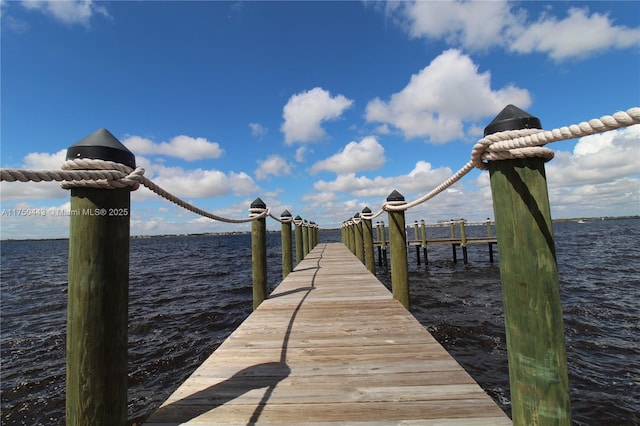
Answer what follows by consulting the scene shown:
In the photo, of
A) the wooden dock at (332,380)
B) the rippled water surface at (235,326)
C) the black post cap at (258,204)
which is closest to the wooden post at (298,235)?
the rippled water surface at (235,326)

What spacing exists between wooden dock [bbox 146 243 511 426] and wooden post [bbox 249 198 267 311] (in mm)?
917

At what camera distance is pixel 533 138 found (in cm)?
108

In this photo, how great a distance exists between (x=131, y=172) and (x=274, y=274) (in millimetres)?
16067

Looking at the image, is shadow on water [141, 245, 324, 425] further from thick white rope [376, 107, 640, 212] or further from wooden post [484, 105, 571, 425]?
thick white rope [376, 107, 640, 212]

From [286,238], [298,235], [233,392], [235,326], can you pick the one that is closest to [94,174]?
[233,392]

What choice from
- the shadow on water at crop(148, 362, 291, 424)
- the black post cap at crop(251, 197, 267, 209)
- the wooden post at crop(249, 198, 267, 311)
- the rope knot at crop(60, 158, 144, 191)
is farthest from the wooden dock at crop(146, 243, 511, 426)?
the black post cap at crop(251, 197, 267, 209)

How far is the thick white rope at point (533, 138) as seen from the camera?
0.96 metres

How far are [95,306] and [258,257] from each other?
2.91 m

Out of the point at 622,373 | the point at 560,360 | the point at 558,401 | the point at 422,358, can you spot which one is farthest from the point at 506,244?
the point at 622,373

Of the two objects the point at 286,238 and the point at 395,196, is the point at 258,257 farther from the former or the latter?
the point at 286,238

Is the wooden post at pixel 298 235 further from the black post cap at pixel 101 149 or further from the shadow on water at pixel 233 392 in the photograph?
the black post cap at pixel 101 149

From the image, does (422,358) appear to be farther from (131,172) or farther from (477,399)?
(131,172)

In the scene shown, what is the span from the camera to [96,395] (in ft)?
3.98

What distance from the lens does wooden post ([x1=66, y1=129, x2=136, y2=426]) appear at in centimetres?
121
